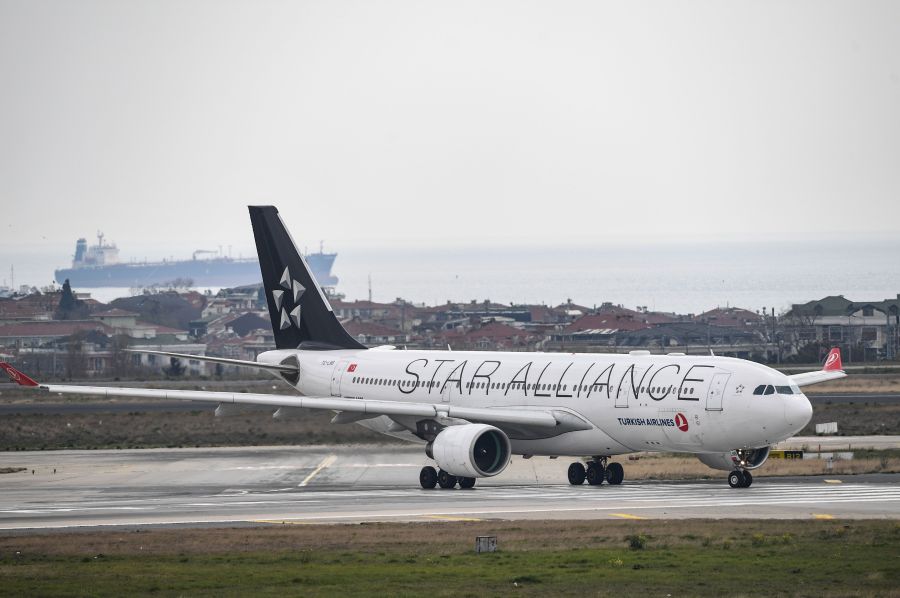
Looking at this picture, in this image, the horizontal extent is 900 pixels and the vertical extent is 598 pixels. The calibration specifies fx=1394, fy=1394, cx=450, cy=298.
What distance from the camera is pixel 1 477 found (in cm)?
4859

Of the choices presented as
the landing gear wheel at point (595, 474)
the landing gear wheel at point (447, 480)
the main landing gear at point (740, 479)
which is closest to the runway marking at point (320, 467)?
the landing gear wheel at point (447, 480)

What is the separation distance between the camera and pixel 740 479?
41688 millimetres

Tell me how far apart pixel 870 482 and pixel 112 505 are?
2242 cm

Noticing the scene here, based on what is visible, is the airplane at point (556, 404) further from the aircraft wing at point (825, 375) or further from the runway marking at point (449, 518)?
the runway marking at point (449, 518)

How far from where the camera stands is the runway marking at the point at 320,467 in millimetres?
46188

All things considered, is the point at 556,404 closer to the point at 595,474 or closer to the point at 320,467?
the point at 595,474

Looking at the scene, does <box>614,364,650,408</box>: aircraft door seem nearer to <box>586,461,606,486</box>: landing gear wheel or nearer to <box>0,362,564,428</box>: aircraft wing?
<box>0,362,564,428</box>: aircraft wing

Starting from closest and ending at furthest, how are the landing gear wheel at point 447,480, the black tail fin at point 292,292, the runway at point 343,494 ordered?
the runway at point 343,494, the landing gear wheel at point 447,480, the black tail fin at point 292,292

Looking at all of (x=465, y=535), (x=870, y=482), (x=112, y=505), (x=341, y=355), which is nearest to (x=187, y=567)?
(x=465, y=535)

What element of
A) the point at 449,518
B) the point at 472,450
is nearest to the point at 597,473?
the point at 472,450

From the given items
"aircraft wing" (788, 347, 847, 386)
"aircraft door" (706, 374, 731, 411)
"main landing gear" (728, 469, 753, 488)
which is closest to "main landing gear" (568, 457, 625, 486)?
"main landing gear" (728, 469, 753, 488)

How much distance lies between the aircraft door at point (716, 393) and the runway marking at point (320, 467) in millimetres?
13334

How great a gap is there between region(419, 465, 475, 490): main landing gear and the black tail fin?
11.6 m

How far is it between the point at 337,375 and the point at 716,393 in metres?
17.0
